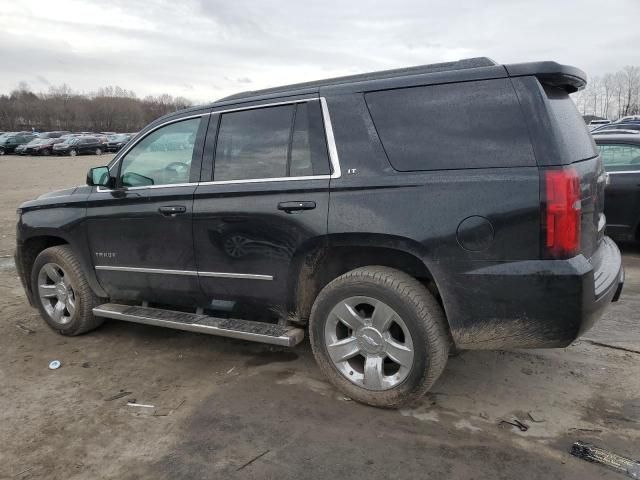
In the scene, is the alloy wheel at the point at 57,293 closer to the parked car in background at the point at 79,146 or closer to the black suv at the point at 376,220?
the black suv at the point at 376,220

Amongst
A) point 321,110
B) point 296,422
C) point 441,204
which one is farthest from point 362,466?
point 321,110

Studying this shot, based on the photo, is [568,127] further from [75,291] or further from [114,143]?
[114,143]

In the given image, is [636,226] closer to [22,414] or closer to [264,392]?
[264,392]

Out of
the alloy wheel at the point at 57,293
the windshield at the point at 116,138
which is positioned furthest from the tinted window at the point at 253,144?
the windshield at the point at 116,138

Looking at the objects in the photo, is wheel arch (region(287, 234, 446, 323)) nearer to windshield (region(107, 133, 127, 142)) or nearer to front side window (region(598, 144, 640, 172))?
front side window (region(598, 144, 640, 172))

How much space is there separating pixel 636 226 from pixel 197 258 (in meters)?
5.64

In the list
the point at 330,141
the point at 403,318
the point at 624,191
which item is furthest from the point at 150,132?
the point at 624,191

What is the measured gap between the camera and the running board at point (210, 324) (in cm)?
361

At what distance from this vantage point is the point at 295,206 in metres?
3.42

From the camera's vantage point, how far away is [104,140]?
44.2 meters

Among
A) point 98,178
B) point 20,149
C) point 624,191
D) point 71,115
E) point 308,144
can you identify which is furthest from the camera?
point 71,115

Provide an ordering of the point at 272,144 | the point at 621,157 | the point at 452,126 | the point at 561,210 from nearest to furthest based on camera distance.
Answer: the point at 561,210, the point at 452,126, the point at 272,144, the point at 621,157

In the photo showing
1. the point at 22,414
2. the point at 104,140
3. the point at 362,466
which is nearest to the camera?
the point at 362,466

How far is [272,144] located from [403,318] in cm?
145
